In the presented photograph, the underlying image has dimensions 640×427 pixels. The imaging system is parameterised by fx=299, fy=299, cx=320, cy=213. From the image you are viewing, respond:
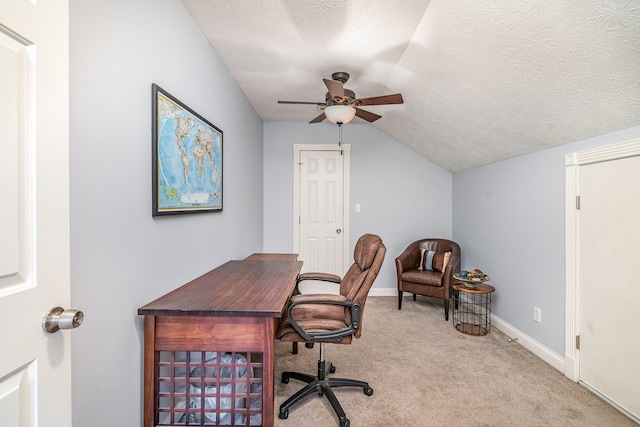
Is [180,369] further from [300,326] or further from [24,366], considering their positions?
[24,366]

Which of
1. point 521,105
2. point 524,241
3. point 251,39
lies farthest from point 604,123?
point 251,39

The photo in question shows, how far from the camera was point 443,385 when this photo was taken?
6.98ft

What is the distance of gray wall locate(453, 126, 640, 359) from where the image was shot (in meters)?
2.34

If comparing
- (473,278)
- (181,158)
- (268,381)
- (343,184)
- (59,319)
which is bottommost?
(268,381)

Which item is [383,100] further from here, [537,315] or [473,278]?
[537,315]

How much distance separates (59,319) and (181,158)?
116 centimetres

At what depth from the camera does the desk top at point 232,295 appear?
52.2 inches

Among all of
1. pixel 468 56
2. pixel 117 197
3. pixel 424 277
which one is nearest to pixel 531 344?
pixel 424 277

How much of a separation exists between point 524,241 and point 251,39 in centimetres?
289

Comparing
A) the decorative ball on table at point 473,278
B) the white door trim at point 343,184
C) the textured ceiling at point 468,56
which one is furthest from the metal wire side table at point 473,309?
the white door trim at point 343,184

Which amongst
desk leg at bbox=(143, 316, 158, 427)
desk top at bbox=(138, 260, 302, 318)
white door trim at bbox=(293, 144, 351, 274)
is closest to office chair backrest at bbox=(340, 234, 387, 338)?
desk top at bbox=(138, 260, 302, 318)

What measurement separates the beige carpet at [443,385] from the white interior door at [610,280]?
18 cm

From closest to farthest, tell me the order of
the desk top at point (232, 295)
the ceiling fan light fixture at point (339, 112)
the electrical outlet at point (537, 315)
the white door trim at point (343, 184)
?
the desk top at point (232, 295) < the ceiling fan light fixture at point (339, 112) < the electrical outlet at point (537, 315) < the white door trim at point (343, 184)

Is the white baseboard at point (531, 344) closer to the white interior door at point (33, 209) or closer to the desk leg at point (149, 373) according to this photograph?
the desk leg at point (149, 373)
